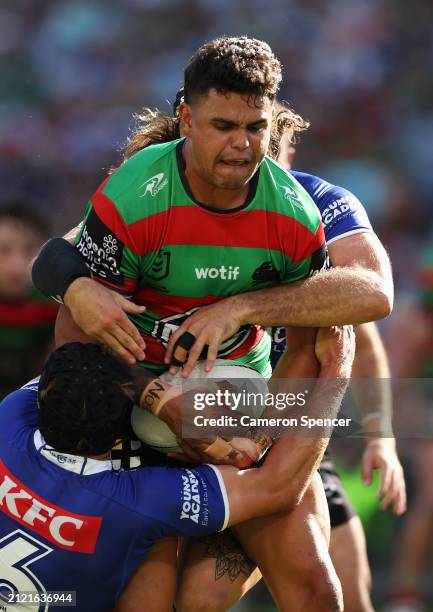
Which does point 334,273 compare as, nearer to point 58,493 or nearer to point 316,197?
point 316,197

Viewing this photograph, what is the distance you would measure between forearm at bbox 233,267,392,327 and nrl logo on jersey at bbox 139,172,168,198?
0.42m

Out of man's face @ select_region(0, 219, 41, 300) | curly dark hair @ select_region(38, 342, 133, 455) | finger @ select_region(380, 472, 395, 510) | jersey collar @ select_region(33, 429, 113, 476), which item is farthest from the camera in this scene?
man's face @ select_region(0, 219, 41, 300)

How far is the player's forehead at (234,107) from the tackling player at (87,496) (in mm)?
809

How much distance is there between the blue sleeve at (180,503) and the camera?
3.49m

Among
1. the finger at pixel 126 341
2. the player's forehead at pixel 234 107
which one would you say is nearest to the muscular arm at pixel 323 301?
the finger at pixel 126 341

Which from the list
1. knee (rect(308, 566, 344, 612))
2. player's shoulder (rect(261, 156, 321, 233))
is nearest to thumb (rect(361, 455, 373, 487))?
knee (rect(308, 566, 344, 612))

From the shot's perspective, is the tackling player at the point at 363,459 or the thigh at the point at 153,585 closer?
the thigh at the point at 153,585

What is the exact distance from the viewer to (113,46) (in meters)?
9.80

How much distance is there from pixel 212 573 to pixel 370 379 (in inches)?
63.3

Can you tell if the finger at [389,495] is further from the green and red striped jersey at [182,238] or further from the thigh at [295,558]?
the green and red striped jersey at [182,238]

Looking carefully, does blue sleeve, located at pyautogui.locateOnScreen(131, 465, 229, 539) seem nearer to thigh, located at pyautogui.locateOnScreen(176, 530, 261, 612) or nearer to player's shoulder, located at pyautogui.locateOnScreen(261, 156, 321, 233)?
thigh, located at pyautogui.locateOnScreen(176, 530, 261, 612)

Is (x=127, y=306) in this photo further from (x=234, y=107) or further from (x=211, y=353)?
(x=234, y=107)

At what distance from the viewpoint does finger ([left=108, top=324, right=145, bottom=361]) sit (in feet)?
11.6

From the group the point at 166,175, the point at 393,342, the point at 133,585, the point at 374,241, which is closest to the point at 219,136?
the point at 166,175
